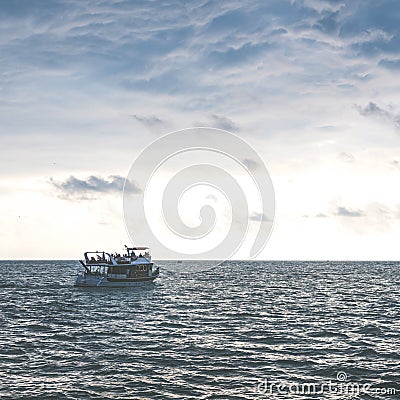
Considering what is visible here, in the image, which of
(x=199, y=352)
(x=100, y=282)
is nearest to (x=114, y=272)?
(x=100, y=282)

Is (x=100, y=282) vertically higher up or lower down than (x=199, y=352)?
lower down

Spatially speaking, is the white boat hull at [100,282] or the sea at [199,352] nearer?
the sea at [199,352]

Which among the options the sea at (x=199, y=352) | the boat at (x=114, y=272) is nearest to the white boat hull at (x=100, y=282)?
the boat at (x=114, y=272)

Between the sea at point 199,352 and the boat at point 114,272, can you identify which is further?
the boat at point 114,272

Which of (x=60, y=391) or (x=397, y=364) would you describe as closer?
(x=60, y=391)

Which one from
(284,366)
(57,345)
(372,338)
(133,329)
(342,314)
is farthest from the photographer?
(342,314)

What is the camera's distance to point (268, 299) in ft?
220

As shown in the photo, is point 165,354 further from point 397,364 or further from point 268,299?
point 268,299

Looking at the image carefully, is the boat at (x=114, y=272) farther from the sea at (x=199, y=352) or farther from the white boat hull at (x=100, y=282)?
the sea at (x=199, y=352)

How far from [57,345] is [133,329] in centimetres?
829

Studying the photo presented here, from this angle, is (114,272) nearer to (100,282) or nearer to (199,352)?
(100,282)

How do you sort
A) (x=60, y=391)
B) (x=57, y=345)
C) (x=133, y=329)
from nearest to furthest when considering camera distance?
(x=60, y=391)
(x=57, y=345)
(x=133, y=329)

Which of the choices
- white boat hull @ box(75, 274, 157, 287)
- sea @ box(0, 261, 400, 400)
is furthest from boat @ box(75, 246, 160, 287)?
sea @ box(0, 261, 400, 400)

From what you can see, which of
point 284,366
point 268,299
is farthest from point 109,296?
point 284,366
